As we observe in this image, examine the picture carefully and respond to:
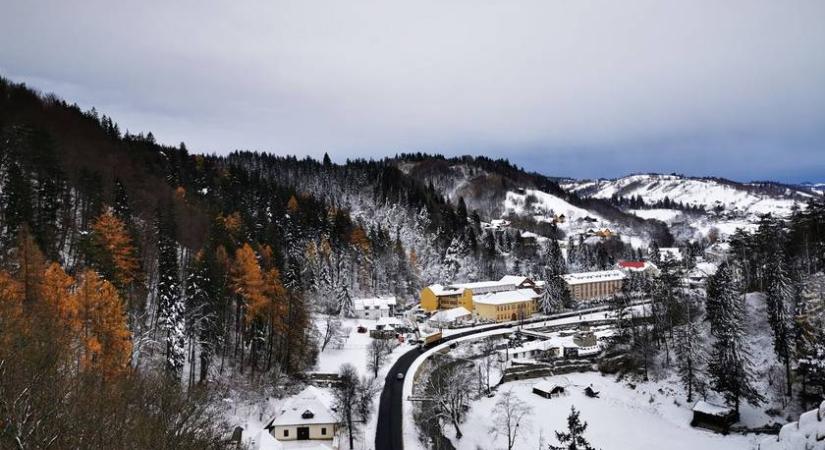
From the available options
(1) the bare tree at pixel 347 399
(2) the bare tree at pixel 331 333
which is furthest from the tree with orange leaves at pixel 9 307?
(2) the bare tree at pixel 331 333

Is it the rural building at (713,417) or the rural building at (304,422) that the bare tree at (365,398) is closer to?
the rural building at (304,422)

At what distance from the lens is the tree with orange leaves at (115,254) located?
31595mm

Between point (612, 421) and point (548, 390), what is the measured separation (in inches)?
260

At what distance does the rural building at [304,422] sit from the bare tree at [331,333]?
16.9 metres

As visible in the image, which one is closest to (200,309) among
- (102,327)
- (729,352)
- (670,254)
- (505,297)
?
(102,327)

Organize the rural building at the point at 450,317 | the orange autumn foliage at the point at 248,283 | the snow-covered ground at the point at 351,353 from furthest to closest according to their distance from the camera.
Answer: the rural building at the point at 450,317 < the snow-covered ground at the point at 351,353 < the orange autumn foliage at the point at 248,283

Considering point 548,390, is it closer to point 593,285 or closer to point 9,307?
point 9,307

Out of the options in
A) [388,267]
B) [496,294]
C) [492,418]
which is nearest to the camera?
[492,418]

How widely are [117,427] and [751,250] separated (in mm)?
70078

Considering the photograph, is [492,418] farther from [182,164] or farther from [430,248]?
[182,164]

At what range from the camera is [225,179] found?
96.6 metres

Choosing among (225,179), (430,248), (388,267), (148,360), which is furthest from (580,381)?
(225,179)

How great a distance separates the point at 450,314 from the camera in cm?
7250

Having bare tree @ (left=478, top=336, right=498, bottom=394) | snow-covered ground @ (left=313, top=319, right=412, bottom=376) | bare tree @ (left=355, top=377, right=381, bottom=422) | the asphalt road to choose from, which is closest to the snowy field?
bare tree @ (left=478, top=336, right=498, bottom=394)
